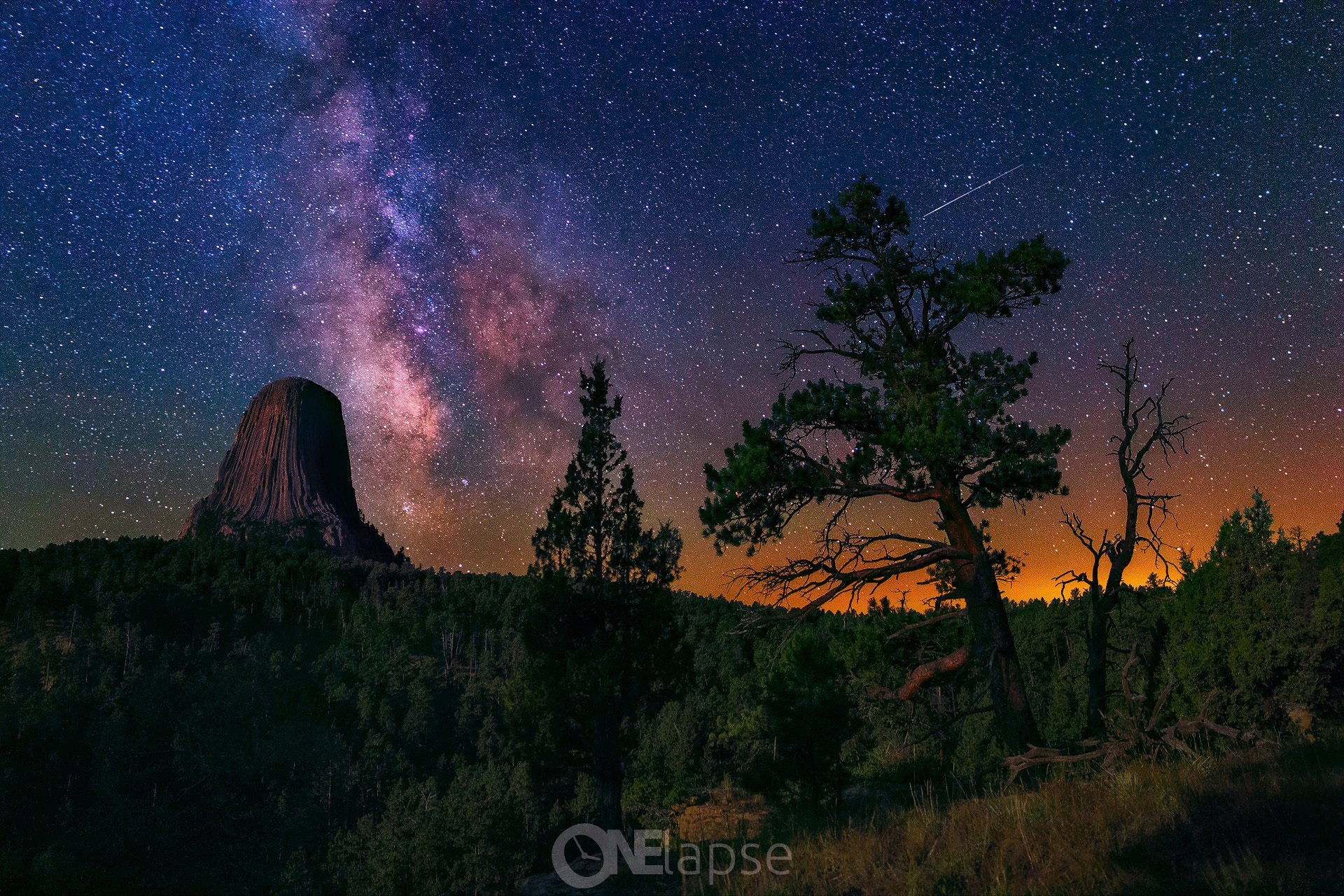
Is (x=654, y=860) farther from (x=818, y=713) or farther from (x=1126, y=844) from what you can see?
(x=818, y=713)

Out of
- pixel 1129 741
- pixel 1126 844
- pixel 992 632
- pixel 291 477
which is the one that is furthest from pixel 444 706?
pixel 291 477

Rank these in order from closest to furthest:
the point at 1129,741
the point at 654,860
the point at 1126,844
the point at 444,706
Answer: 1. the point at 1126,844
2. the point at 654,860
3. the point at 1129,741
4. the point at 444,706

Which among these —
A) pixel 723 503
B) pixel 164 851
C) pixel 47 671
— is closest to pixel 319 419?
pixel 47 671

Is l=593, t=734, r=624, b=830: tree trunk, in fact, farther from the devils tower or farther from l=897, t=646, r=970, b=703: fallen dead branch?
the devils tower

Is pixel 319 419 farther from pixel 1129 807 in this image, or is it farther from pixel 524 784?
pixel 1129 807

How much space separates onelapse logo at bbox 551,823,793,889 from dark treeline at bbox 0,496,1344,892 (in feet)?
10.7

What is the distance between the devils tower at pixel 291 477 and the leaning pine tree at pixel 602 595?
16624 cm

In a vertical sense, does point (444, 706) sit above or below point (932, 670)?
below

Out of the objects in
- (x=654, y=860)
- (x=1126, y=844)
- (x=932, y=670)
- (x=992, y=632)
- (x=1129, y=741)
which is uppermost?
(x=992, y=632)

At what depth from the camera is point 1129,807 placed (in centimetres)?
669

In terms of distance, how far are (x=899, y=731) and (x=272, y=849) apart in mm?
66895

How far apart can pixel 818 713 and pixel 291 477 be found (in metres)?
179

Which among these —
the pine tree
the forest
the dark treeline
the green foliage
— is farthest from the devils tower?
the green foliage

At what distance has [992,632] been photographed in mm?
11750
